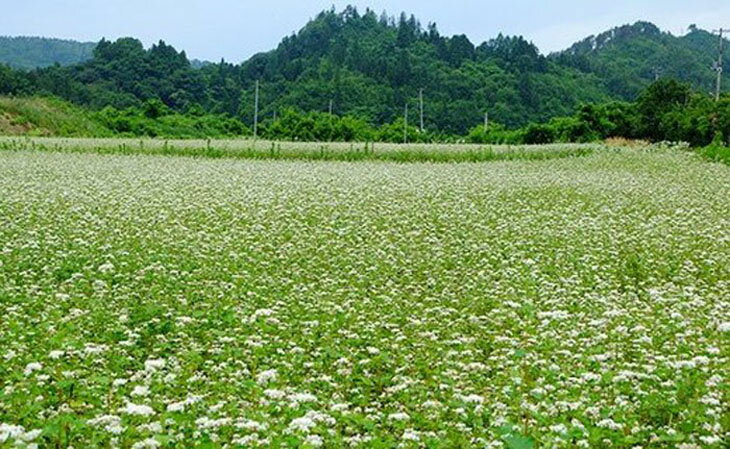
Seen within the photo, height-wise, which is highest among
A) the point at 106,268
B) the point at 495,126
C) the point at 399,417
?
the point at 495,126

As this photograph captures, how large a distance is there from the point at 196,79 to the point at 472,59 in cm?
4431

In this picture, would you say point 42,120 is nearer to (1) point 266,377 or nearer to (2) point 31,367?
(2) point 31,367

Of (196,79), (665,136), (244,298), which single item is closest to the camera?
(244,298)

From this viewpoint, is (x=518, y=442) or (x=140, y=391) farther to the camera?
(x=140, y=391)

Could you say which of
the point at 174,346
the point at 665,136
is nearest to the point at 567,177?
the point at 174,346

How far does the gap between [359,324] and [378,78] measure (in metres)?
107

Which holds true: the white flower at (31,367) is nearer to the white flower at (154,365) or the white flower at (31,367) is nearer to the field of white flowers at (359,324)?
the field of white flowers at (359,324)

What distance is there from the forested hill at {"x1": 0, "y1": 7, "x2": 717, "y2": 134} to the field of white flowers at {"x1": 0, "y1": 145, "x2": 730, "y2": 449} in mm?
71243

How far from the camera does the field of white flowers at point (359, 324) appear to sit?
18.3 ft

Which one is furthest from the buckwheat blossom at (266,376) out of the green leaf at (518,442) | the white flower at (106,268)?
the white flower at (106,268)

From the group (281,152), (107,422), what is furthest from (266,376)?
(281,152)

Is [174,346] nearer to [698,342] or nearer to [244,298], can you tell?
[244,298]

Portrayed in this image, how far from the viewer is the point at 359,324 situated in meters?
8.45

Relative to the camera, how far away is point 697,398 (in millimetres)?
6055
